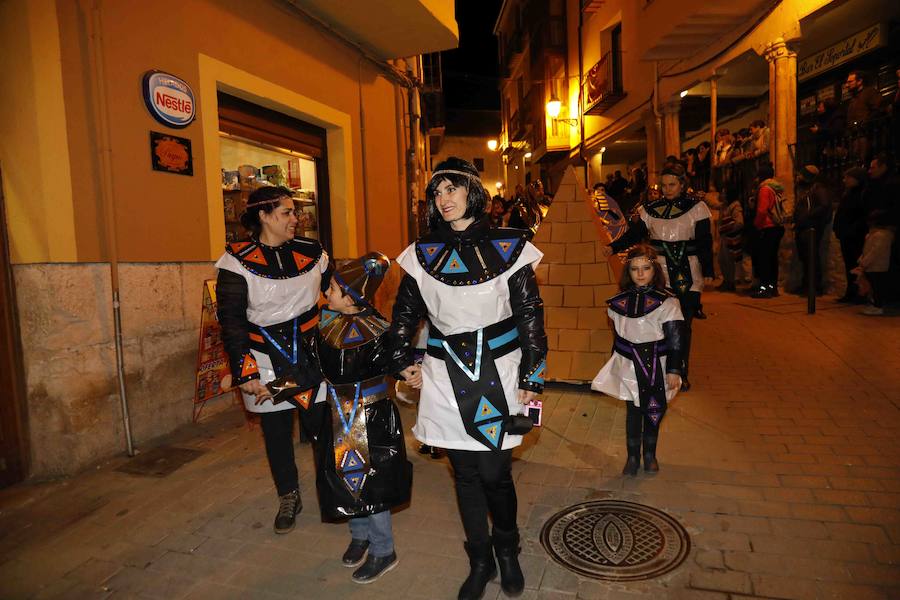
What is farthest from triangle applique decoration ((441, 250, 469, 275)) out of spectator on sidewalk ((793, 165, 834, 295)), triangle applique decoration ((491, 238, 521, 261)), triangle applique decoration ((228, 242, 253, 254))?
spectator on sidewalk ((793, 165, 834, 295))

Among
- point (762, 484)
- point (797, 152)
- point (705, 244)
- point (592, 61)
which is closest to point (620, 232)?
point (705, 244)

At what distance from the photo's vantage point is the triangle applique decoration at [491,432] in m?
2.39

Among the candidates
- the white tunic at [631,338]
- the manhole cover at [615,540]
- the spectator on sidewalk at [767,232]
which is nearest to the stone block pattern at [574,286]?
the white tunic at [631,338]

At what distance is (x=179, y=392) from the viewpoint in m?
4.98

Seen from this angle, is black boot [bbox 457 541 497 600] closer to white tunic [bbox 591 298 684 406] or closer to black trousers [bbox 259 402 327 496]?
black trousers [bbox 259 402 327 496]

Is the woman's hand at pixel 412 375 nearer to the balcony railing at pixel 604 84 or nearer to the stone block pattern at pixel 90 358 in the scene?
the stone block pattern at pixel 90 358

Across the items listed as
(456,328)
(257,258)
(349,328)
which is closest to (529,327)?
(456,328)

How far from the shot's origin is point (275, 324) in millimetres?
3264

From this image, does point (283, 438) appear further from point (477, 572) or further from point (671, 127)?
point (671, 127)

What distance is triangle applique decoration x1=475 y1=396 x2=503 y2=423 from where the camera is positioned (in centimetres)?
239

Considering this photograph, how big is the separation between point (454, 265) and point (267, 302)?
1346 mm

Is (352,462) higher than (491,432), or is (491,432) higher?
(491,432)

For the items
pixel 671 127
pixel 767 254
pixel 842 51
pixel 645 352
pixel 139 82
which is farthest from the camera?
pixel 671 127

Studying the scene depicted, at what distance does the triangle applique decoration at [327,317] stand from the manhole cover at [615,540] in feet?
5.28
